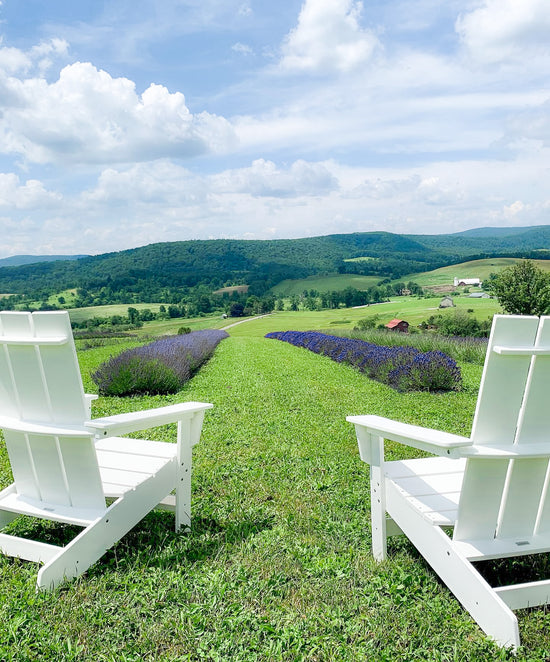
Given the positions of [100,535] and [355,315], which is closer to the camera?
[100,535]

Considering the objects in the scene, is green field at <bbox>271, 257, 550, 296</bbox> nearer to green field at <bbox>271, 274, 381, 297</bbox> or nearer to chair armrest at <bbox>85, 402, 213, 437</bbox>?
green field at <bbox>271, 274, 381, 297</bbox>

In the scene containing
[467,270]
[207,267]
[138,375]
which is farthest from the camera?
[207,267]

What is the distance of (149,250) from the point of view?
3647 cm

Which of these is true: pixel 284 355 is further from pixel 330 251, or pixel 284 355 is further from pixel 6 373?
pixel 330 251

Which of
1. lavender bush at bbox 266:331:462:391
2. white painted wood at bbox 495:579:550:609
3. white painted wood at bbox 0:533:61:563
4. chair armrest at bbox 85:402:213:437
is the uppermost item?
chair armrest at bbox 85:402:213:437

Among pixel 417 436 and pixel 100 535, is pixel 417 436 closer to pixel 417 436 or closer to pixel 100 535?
pixel 417 436

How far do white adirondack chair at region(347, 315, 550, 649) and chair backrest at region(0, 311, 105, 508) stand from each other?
140cm

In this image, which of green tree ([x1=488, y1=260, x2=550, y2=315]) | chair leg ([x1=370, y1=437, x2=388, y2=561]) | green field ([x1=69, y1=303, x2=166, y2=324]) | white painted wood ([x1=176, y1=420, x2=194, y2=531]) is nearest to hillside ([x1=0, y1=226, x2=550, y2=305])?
green field ([x1=69, y1=303, x2=166, y2=324])

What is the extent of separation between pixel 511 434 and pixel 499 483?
23 cm

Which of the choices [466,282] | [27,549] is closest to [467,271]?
[466,282]

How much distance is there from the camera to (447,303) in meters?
17.0

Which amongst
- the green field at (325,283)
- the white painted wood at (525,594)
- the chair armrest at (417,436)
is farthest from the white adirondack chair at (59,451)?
the green field at (325,283)

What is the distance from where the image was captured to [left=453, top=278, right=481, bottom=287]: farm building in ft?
68.9

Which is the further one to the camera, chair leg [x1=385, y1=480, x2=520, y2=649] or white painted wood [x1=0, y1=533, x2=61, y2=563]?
white painted wood [x1=0, y1=533, x2=61, y2=563]
